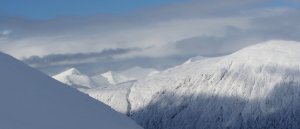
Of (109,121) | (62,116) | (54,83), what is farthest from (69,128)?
(54,83)

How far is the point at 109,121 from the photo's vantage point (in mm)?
33625

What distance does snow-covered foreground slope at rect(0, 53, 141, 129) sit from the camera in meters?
29.1

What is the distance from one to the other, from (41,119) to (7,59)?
274 inches

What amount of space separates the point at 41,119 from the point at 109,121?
494 cm

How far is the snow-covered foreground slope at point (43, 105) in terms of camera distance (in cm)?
2909

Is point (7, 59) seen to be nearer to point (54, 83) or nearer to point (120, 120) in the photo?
point (54, 83)

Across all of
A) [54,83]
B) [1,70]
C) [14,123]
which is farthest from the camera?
[54,83]

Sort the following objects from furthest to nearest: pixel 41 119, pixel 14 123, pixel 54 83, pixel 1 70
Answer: pixel 54 83
pixel 1 70
pixel 41 119
pixel 14 123

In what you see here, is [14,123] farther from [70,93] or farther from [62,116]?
[70,93]

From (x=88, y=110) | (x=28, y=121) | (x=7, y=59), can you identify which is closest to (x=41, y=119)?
(x=28, y=121)

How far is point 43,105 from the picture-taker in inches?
1240

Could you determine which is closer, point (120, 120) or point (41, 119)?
point (41, 119)

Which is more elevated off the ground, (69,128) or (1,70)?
(1,70)

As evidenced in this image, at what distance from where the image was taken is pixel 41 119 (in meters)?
29.6
